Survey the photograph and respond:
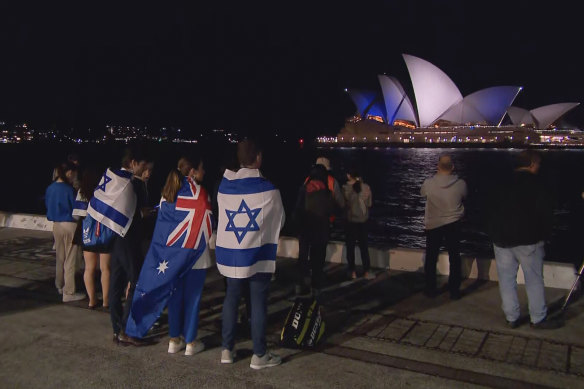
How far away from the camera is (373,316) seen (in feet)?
18.7

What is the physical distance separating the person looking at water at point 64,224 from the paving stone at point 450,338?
14.2 feet

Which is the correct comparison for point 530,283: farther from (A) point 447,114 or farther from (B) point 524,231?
(A) point 447,114

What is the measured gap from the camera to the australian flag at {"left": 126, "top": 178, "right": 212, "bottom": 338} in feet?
14.8

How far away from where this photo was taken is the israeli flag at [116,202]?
5008 mm

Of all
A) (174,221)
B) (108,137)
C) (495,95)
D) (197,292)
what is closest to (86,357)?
(197,292)

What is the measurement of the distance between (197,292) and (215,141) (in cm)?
10977

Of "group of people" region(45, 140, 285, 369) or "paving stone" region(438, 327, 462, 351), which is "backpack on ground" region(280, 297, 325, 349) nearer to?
"group of people" region(45, 140, 285, 369)

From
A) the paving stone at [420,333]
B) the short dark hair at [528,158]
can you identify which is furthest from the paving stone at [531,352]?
the short dark hair at [528,158]

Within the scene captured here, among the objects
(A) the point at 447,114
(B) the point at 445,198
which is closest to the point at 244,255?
(B) the point at 445,198

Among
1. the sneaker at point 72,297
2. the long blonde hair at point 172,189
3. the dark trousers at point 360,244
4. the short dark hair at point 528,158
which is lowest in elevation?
the sneaker at point 72,297

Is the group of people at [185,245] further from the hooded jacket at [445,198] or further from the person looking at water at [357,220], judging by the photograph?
the hooded jacket at [445,198]

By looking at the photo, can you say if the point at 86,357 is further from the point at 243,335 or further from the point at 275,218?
the point at 275,218

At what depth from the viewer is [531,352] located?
4.69 metres

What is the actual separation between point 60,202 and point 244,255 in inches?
129
